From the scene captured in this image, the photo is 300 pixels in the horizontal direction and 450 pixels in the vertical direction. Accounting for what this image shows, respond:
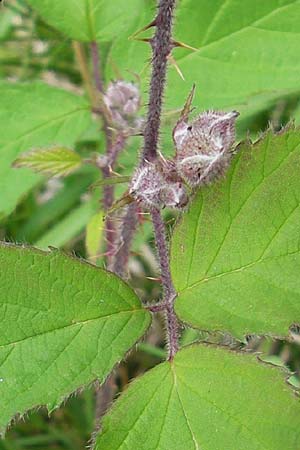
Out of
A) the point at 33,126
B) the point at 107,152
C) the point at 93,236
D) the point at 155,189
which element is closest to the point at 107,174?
the point at 107,152

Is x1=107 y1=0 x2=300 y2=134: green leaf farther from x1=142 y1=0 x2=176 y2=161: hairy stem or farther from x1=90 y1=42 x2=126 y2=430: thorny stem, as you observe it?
x1=142 y1=0 x2=176 y2=161: hairy stem

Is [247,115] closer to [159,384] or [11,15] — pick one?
[11,15]

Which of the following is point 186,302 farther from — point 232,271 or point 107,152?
point 107,152

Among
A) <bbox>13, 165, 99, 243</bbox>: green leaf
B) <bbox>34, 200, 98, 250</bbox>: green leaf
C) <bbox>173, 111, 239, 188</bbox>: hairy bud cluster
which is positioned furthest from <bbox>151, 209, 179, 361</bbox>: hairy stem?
<bbox>13, 165, 99, 243</bbox>: green leaf

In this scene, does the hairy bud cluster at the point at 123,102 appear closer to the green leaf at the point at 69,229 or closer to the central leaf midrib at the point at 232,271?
the central leaf midrib at the point at 232,271

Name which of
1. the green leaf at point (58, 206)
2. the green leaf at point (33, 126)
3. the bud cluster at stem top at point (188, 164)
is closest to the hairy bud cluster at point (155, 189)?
the bud cluster at stem top at point (188, 164)

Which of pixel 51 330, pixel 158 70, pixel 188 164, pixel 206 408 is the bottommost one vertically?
pixel 206 408

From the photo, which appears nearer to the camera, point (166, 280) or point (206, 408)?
point (206, 408)
